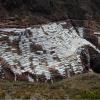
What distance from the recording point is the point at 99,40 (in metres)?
38.5

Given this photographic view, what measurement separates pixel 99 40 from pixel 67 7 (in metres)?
3.90

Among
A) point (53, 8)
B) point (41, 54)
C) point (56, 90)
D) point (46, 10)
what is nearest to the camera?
point (56, 90)

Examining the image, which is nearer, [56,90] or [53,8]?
[56,90]

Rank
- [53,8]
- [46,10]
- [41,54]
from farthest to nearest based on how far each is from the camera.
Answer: [53,8] < [46,10] < [41,54]

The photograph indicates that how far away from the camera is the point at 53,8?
37438 mm

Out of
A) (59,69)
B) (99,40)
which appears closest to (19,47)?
(59,69)

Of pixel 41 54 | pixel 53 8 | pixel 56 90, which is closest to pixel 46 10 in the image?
pixel 53 8

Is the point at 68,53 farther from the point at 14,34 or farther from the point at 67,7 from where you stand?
the point at 67,7

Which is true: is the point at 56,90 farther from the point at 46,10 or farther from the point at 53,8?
the point at 53,8

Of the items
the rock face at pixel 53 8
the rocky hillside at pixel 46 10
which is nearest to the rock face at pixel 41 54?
the rocky hillside at pixel 46 10

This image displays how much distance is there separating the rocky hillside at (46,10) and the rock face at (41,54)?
120cm

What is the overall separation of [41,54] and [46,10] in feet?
19.8

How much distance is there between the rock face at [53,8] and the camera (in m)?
33.7

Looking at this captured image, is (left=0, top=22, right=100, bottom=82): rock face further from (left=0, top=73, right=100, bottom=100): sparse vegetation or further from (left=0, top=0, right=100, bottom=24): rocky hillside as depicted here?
(left=0, top=73, right=100, bottom=100): sparse vegetation
